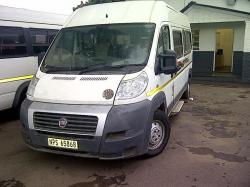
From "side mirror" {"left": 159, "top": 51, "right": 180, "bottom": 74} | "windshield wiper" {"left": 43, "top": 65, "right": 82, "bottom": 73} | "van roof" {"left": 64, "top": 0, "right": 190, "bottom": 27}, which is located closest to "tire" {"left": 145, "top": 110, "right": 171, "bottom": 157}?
"side mirror" {"left": 159, "top": 51, "right": 180, "bottom": 74}

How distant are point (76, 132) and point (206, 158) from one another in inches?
86.3

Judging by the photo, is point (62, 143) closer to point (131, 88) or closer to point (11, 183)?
point (11, 183)

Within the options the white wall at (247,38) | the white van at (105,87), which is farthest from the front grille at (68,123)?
the white wall at (247,38)

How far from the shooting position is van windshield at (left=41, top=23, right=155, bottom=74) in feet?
16.5

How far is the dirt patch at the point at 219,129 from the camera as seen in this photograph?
6416mm

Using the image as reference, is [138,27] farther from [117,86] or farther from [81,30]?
[117,86]

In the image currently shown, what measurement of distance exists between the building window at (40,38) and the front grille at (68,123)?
3.69 m

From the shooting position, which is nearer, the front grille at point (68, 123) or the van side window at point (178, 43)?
the front grille at point (68, 123)

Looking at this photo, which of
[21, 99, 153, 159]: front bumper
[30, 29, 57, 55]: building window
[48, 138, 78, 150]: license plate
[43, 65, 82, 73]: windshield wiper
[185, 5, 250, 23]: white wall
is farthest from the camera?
[185, 5, 250, 23]: white wall

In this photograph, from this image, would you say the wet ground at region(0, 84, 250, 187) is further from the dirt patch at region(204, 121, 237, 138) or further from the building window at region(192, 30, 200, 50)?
the building window at region(192, 30, 200, 50)

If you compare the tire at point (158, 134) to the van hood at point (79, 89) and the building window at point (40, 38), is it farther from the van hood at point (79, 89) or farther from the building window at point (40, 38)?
the building window at point (40, 38)

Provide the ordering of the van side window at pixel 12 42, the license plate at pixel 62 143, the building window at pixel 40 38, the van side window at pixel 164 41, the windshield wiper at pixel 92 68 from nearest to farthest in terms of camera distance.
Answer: the license plate at pixel 62 143 < the windshield wiper at pixel 92 68 < the van side window at pixel 164 41 < the van side window at pixel 12 42 < the building window at pixel 40 38

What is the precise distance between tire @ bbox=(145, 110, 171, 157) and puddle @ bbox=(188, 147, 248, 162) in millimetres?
554

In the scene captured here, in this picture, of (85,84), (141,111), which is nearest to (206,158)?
(141,111)
